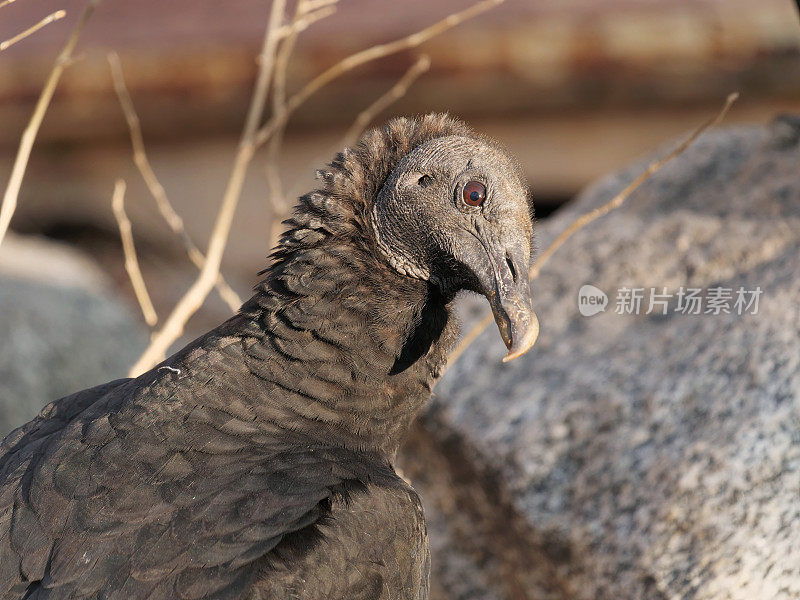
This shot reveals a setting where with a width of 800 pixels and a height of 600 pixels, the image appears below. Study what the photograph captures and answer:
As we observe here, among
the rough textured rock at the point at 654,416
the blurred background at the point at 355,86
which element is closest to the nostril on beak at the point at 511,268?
the rough textured rock at the point at 654,416

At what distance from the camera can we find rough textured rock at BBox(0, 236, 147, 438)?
527 cm

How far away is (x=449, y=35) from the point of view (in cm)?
736

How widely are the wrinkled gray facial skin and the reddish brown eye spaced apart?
0.4 inches

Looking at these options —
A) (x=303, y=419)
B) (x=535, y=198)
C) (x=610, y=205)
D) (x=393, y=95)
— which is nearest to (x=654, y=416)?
(x=610, y=205)

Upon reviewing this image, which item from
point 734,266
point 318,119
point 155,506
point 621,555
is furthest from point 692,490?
point 318,119

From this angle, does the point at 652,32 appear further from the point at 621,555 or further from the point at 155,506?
the point at 155,506

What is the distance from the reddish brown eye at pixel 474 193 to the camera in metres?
2.84

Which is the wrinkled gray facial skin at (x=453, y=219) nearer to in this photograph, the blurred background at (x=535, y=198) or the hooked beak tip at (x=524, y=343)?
the hooked beak tip at (x=524, y=343)

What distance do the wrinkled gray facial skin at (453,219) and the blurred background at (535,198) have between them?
113cm

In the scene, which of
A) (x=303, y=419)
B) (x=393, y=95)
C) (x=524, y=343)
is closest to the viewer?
(x=524, y=343)

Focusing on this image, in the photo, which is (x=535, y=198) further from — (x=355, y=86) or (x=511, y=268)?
(x=511, y=268)

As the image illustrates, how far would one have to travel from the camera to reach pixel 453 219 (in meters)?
2.85

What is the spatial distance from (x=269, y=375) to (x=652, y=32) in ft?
17.8

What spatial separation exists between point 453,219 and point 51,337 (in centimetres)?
365
